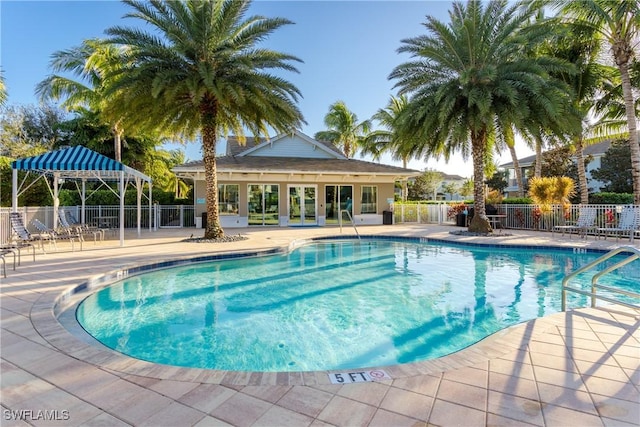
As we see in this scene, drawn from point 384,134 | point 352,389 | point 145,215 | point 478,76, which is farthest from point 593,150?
point 352,389

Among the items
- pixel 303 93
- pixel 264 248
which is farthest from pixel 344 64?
pixel 264 248

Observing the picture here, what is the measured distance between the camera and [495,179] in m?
40.5

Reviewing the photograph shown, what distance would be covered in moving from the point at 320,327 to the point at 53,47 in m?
24.0

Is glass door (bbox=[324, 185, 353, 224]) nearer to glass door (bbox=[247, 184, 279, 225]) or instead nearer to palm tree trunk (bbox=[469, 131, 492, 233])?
glass door (bbox=[247, 184, 279, 225])

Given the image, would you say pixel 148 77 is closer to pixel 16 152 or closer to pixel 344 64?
pixel 344 64

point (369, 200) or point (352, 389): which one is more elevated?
point (369, 200)

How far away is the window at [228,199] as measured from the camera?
18.4 m

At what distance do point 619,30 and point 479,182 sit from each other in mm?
8272

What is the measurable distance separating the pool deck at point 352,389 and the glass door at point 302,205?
1574cm

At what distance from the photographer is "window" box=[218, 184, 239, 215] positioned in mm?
18391

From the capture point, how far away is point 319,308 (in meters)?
6.19

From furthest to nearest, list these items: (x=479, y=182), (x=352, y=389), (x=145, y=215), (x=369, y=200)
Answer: (x=369, y=200) → (x=145, y=215) → (x=479, y=182) → (x=352, y=389)
